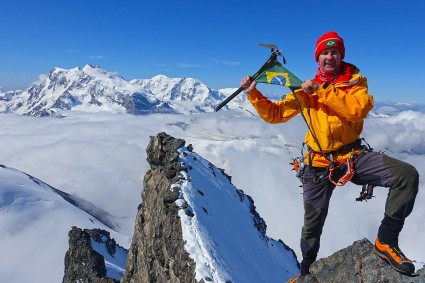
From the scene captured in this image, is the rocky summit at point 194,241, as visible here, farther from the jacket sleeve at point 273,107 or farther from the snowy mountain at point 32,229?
the snowy mountain at point 32,229

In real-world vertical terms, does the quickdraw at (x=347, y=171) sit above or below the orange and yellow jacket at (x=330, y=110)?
below

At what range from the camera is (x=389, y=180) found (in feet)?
21.9

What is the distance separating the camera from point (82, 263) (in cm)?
4469

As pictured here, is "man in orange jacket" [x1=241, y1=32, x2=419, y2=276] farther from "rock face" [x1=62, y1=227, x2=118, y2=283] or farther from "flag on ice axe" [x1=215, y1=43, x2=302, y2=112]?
"rock face" [x1=62, y1=227, x2=118, y2=283]

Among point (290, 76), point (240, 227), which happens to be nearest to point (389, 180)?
point (290, 76)

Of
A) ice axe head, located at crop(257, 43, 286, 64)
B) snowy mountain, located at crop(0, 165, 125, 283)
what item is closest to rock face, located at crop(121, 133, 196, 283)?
ice axe head, located at crop(257, 43, 286, 64)

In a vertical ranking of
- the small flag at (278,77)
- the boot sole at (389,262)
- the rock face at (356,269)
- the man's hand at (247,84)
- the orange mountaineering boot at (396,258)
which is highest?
the small flag at (278,77)

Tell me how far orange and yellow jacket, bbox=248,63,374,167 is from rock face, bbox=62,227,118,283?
3667 cm

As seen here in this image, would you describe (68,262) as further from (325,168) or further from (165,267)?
(325,168)

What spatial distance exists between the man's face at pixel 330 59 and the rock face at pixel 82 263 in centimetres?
3811

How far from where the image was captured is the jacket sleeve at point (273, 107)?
25.6ft

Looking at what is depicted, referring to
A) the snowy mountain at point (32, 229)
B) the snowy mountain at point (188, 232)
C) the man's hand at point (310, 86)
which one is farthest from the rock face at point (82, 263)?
the snowy mountain at point (32, 229)

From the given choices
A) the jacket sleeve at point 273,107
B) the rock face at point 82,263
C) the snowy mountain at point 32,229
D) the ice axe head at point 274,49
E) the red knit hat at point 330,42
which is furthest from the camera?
the snowy mountain at point 32,229

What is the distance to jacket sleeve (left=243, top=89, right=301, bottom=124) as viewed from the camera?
7.81m
